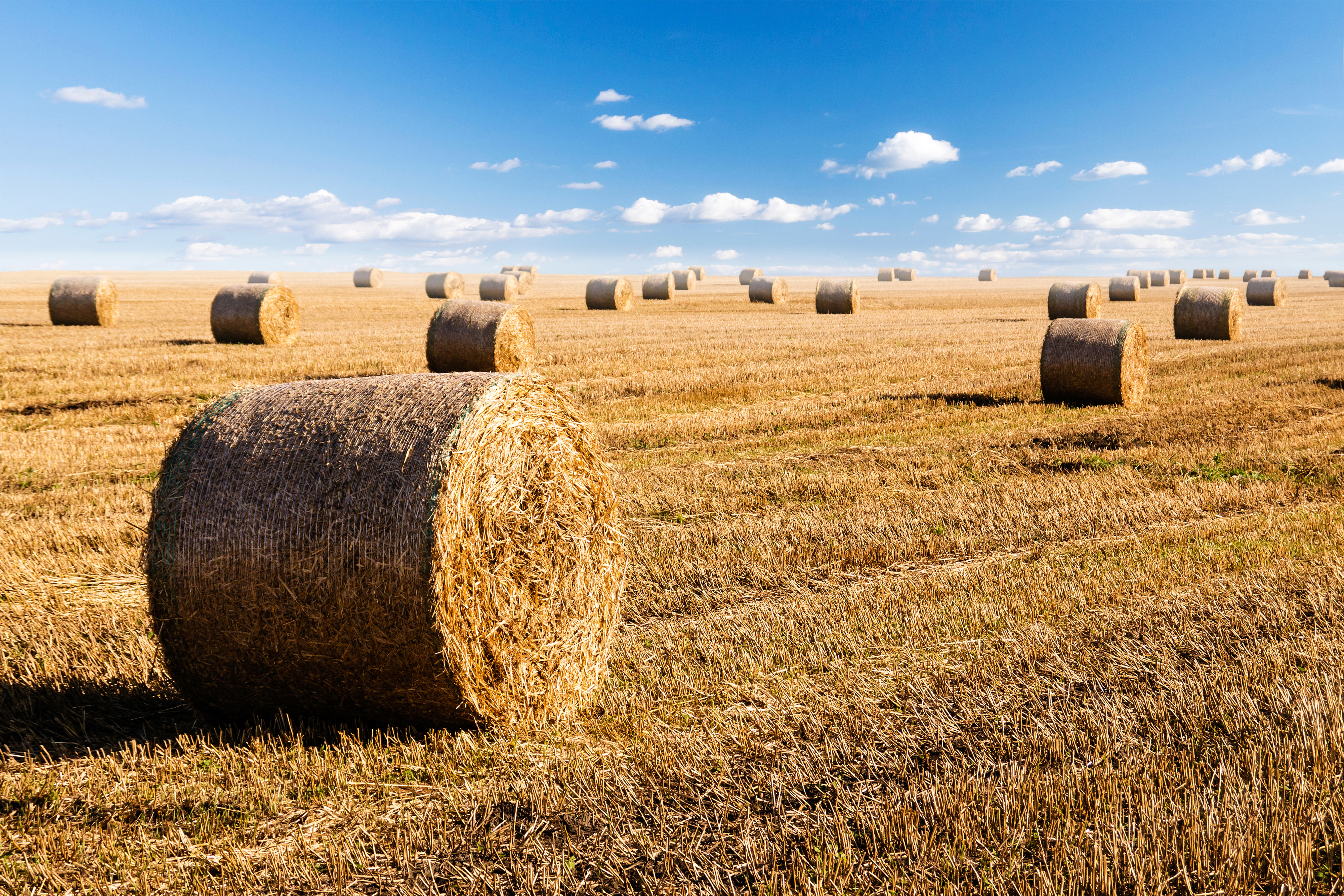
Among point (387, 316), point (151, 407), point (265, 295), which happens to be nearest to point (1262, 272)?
point (387, 316)

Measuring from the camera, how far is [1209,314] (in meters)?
24.7

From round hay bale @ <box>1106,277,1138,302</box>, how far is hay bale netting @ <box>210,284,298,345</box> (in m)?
37.2

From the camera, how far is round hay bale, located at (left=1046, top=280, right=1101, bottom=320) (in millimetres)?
33156

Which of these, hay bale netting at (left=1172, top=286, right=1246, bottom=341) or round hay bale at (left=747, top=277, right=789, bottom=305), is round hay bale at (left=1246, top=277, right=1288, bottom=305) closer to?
hay bale netting at (left=1172, top=286, right=1246, bottom=341)

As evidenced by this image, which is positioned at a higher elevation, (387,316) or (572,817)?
(387,316)

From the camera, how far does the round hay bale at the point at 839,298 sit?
123 ft

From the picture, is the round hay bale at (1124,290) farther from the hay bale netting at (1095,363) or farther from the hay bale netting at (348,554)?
the hay bale netting at (348,554)

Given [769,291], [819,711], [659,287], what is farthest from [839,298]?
[819,711]

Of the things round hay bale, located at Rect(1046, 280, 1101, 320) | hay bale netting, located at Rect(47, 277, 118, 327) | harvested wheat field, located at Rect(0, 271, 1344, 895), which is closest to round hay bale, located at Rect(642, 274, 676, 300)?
round hay bale, located at Rect(1046, 280, 1101, 320)

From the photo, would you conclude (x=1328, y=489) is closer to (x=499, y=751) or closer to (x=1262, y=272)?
(x=499, y=751)

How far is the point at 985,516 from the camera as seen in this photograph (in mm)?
8609

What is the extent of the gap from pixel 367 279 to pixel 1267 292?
52950mm

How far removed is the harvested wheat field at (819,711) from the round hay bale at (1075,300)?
22.4m

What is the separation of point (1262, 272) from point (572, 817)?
101 meters
